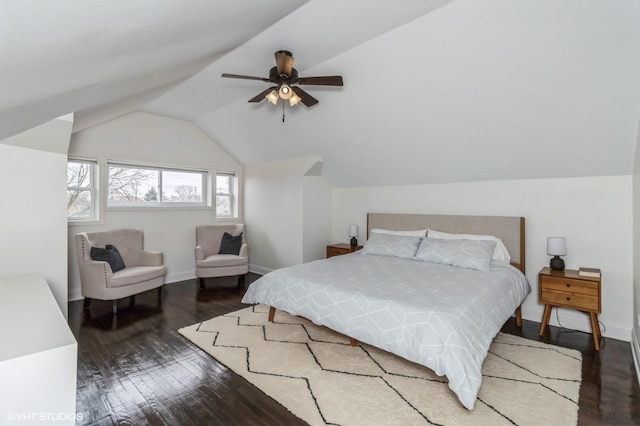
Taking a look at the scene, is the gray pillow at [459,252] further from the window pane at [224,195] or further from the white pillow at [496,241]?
the window pane at [224,195]

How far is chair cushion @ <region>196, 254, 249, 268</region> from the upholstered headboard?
6.98 ft

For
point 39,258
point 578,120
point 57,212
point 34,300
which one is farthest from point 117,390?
point 578,120

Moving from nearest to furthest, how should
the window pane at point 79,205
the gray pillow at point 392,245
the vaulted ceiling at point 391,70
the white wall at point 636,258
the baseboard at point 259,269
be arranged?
the vaulted ceiling at point 391,70 → the white wall at point 636,258 → the gray pillow at point 392,245 → the window pane at point 79,205 → the baseboard at point 259,269

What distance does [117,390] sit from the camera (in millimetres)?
2139

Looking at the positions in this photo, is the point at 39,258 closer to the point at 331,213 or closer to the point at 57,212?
the point at 57,212

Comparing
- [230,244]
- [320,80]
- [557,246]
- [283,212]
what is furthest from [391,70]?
[230,244]

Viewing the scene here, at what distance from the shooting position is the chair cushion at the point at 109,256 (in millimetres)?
3760

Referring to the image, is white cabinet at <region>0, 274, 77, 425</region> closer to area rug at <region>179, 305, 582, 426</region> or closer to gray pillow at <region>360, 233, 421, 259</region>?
area rug at <region>179, 305, 582, 426</region>

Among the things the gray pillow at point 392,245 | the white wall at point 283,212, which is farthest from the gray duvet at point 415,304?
the white wall at point 283,212

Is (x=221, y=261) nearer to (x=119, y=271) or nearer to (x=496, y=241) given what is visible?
(x=119, y=271)

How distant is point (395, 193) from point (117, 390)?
399 centimetres

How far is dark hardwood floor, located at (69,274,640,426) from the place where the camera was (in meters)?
1.90

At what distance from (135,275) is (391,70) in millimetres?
A: 3749

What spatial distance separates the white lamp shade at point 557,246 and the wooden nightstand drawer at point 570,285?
0.98ft
